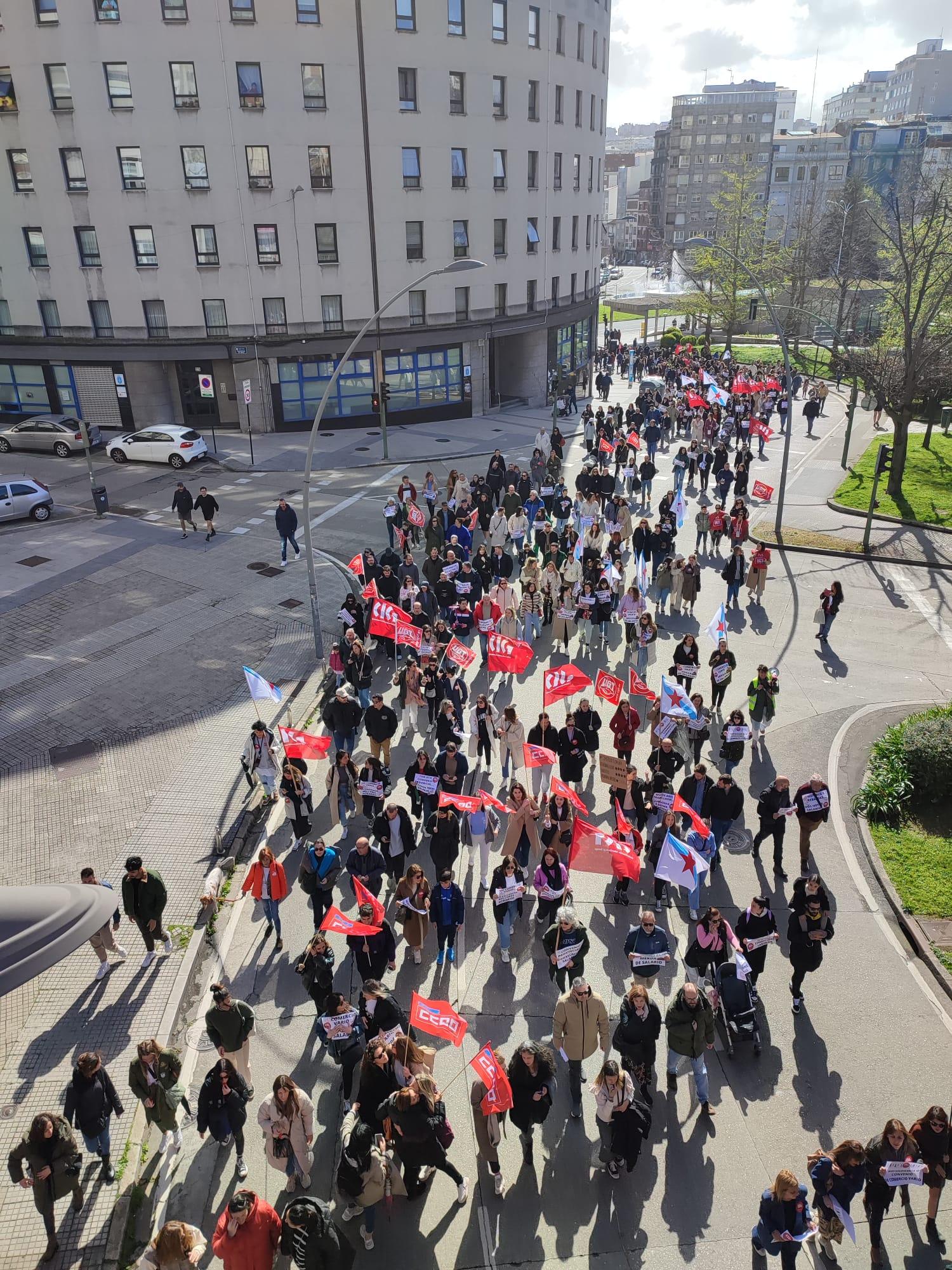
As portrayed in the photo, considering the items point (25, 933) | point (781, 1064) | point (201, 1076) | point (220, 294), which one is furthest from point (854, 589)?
point (220, 294)

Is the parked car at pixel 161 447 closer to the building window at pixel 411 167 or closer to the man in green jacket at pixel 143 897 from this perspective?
the building window at pixel 411 167

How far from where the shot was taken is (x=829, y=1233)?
7.35 m

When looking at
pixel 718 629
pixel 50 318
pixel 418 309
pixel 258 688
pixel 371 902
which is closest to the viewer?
pixel 371 902

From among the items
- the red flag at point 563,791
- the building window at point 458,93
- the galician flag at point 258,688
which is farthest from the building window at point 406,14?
the red flag at point 563,791

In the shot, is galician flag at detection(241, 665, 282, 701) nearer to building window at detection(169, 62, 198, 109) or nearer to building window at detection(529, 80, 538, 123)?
building window at detection(169, 62, 198, 109)

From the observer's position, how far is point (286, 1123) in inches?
298

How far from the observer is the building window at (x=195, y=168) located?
3672 centimetres

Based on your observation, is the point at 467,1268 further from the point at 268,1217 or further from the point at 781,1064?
the point at 781,1064

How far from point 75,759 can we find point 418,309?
31787mm

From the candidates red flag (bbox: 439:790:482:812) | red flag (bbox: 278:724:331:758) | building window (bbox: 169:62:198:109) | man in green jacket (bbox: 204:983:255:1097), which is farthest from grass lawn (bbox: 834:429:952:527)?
building window (bbox: 169:62:198:109)

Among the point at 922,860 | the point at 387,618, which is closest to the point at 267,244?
the point at 387,618

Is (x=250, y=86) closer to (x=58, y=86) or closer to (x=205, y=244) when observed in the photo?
(x=205, y=244)

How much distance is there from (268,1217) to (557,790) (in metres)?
5.94

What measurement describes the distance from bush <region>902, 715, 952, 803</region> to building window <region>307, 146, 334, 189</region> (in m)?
34.4
